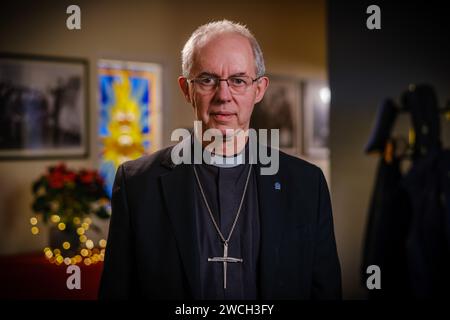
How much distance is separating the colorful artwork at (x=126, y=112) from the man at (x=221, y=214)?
2.73 meters

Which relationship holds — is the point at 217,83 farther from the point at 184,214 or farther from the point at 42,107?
the point at 42,107

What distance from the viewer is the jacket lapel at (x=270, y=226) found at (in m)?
1.39

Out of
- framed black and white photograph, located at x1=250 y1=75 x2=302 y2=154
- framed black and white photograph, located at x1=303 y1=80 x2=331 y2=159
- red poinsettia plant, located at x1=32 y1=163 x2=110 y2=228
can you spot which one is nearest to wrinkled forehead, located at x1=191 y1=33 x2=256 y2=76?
red poinsettia plant, located at x1=32 y1=163 x2=110 y2=228

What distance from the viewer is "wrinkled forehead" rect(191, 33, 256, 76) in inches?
53.2

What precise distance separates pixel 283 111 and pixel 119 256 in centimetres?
437

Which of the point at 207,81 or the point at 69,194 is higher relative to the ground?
the point at 207,81

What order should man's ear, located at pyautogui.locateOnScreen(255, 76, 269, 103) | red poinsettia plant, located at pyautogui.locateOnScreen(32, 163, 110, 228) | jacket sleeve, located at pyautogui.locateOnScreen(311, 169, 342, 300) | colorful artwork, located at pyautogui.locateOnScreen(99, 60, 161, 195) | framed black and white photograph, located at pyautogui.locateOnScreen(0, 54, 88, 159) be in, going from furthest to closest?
colorful artwork, located at pyautogui.locateOnScreen(99, 60, 161, 195) < framed black and white photograph, located at pyautogui.locateOnScreen(0, 54, 88, 159) < red poinsettia plant, located at pyautogui.locateOnScreen(32, 163, 110, 228) < jacket sleeve, located at pyautogui.locateOnScreen(311, 169, 342, 300) < man's ear, located at pyautogui.locateOnScreen(255, 76, 269, 103)

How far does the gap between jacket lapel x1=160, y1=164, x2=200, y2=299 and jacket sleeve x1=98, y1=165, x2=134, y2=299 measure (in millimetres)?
123

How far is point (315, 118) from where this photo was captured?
602 centimetres

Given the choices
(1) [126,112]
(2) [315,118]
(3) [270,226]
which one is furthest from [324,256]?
(2) [315,118]

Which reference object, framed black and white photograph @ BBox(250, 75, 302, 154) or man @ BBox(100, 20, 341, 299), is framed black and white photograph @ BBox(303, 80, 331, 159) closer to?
framed black and white photograph @ BBox(250, 75, 302, 154)

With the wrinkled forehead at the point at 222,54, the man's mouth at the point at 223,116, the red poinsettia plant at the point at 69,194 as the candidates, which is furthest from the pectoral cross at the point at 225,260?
the red poinsettia plant at the point at 69,194

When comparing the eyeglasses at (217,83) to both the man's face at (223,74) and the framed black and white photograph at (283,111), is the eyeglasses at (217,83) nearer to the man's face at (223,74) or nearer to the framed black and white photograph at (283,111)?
the man's face at (223,74)

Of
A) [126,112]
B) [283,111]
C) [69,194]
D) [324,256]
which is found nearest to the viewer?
[324,256]
